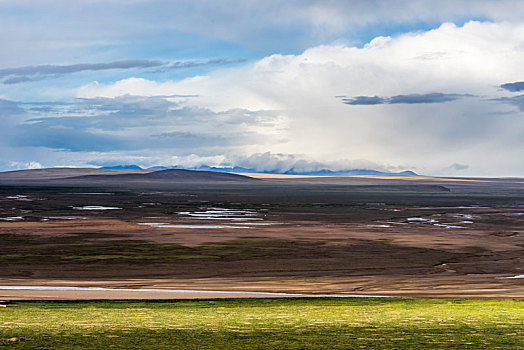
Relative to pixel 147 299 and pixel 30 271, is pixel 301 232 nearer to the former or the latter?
pixel 30 271

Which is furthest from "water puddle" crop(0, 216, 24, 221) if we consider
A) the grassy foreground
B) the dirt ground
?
the grassy foreground

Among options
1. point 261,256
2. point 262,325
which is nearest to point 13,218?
point 261,256

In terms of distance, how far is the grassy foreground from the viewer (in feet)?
35.7

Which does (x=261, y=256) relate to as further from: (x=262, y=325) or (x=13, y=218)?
(x=13, y=218)

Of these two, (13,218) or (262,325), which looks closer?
(262,325)

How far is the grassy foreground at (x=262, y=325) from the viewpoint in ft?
35.7

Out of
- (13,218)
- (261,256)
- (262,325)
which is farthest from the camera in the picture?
(13,218)

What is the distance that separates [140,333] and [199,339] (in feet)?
3.98

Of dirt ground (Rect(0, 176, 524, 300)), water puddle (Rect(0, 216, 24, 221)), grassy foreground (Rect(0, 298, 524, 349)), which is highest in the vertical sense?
water puddle (Rect(0, 216, 24, 221))

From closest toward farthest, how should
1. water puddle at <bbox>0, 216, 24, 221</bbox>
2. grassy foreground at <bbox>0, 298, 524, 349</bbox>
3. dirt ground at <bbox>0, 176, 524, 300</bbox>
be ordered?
grassy foreground at <bbox>0, 298, 524, 349</bbox>
dirt ground at <bbox>0, 176, 524, 300</bbox>
water puddle at <bbox>0, 216, 24, 221</bbox>

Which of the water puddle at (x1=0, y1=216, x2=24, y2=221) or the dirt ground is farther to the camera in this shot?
the water puddle at (x1=0, y1=216, x2=24, y2=221)

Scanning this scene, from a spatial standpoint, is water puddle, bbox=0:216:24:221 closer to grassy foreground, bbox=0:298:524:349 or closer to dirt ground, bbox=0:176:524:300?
dirt ground, bbox=0:176:524:300

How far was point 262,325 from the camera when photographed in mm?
12906

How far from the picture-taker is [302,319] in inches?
551
